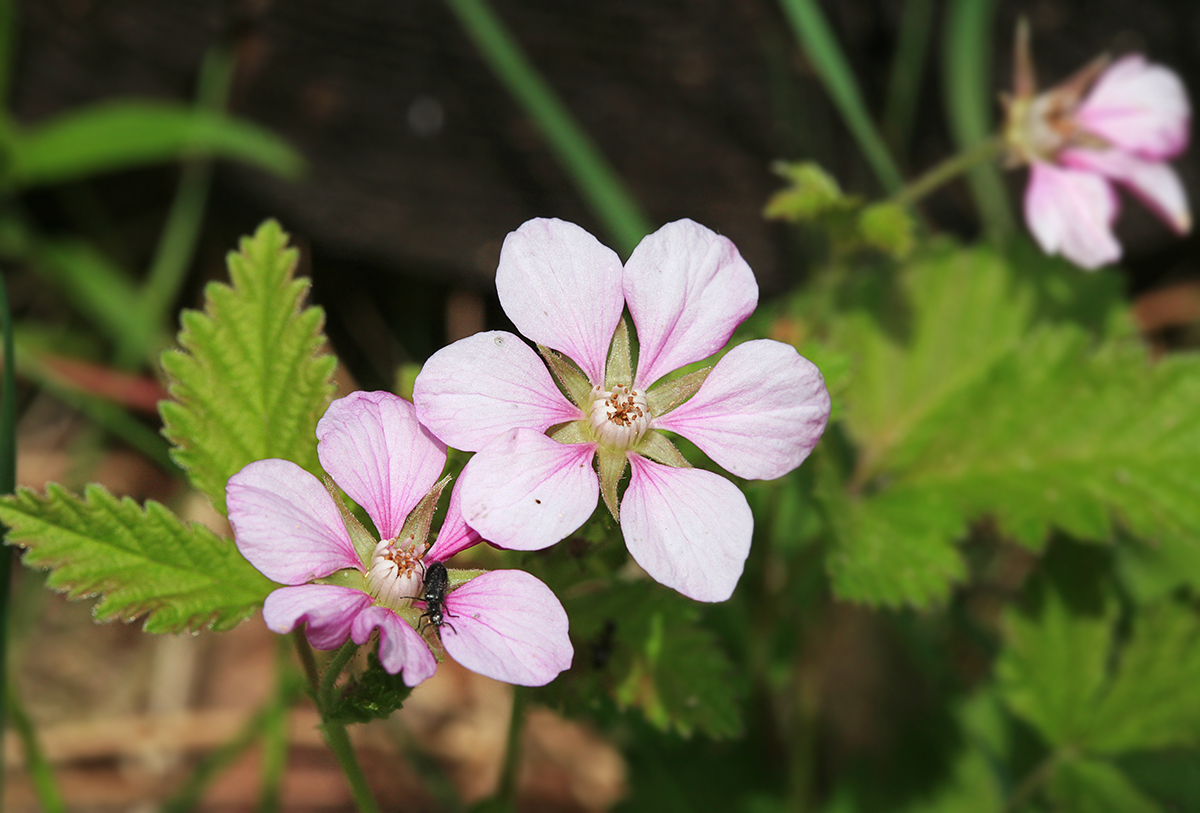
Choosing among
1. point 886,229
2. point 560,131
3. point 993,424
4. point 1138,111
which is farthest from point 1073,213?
point 560,131

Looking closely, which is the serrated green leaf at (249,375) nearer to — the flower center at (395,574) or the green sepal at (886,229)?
the flower center at (395,574)

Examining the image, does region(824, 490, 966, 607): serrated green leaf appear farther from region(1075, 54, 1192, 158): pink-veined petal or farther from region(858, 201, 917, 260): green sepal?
region(1075, 54, 1192, 158): pink-veined petal

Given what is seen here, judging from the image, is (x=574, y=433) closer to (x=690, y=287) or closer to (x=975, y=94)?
(x=690, y=287)

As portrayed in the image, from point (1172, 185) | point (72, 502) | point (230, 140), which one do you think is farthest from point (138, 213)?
point (1172, 185)

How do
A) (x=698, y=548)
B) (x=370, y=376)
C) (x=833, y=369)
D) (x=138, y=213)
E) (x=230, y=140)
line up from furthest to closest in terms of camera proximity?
1. (x=138, y=213)
2. (x=370, y=376)
3. (x=230, y=140)
4. (x=833, y=369)
5. (x=698, y=548)

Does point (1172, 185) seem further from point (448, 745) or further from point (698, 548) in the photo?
point (448, 745)

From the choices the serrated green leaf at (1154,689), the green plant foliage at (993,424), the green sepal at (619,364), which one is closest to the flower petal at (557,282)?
the green sepal at (619,364)
